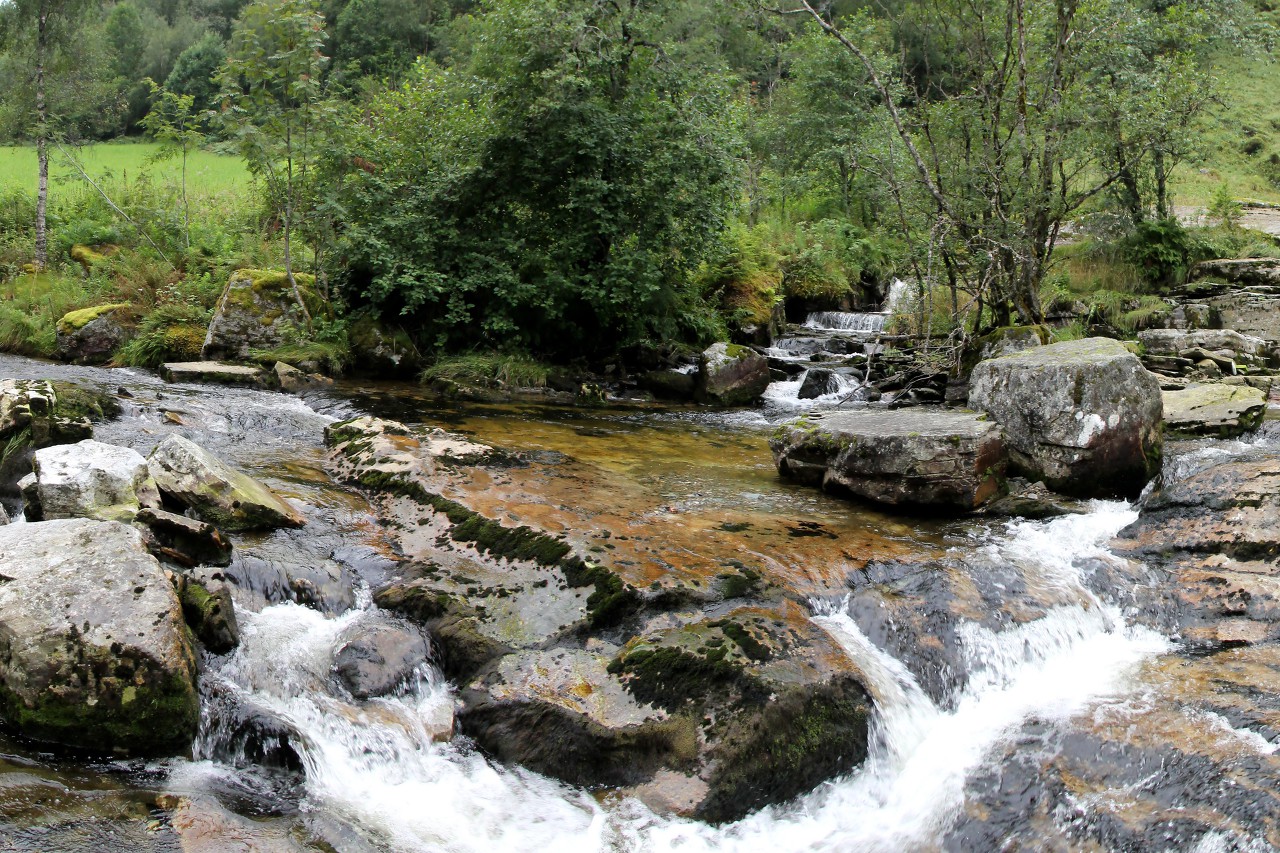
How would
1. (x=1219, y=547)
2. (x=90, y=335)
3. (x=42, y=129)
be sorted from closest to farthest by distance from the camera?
(x=1219, y=547) → (x=90, y=335) → (x=42, y=129)

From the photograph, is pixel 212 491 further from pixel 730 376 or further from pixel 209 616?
pixel 730 376

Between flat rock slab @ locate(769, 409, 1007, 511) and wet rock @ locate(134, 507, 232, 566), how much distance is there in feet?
17.4

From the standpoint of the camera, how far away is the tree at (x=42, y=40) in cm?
1794

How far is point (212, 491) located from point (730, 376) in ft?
29.9

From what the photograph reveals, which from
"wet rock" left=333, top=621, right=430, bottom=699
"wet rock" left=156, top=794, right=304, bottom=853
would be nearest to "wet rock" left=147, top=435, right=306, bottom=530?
"wet rock" left=333, top=621, right=430, bottom=699

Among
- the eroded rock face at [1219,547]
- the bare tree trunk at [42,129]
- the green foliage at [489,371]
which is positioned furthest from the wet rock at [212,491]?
the bare tree trunk at [42,129]

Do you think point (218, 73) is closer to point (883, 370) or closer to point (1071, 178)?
point (883, 370)

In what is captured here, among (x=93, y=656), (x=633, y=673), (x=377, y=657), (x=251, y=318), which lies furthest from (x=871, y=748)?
(x=251, y=318)

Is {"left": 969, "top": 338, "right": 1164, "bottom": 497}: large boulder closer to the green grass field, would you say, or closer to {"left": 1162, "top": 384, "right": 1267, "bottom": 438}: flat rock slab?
{"left": 1162, "top": 384, "right": 1267, "bottom": 438}: flat rock slab

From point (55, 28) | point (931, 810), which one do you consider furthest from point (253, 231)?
point (931, 810)

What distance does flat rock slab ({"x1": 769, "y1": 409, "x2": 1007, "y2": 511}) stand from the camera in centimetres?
772

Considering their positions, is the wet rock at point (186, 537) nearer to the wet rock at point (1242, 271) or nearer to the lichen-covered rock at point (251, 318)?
the lichen-covered rock at point (251, 318)

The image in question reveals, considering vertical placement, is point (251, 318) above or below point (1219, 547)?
above

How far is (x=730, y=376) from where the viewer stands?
46.6ft
